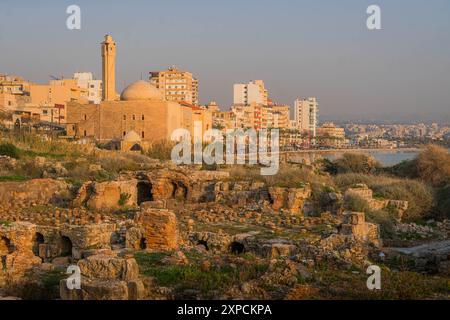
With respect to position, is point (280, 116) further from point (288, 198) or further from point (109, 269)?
point (109, 269)

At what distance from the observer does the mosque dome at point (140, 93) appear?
47.2 metres

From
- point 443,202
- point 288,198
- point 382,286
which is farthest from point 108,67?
point 382,286

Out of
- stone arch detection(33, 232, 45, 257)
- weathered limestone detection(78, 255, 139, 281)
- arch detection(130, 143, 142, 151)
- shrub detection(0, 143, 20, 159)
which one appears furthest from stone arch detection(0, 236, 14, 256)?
arch detection(130, 143, 142, 151)

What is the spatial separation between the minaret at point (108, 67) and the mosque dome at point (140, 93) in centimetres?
368

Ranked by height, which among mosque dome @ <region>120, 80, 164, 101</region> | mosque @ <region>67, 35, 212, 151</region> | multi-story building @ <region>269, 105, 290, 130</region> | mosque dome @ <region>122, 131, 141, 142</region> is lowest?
mosque dome @ <region>122, 131, 141, 142</region>

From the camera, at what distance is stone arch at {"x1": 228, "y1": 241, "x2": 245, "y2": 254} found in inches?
434

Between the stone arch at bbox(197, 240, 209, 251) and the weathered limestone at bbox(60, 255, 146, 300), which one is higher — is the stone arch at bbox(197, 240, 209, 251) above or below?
below

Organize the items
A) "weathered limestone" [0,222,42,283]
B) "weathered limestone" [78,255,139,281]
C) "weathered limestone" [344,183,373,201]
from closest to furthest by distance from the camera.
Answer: "weathered limestone" [78,255,139,281] < "weathered limestone" [0,222,42,283] < "weathered limestone" [344,183,373,201]

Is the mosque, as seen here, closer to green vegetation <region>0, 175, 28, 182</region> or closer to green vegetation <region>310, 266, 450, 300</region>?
green vegetation <region>0, 175, 28, 182</region>

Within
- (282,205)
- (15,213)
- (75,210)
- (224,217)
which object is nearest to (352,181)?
(282,205)

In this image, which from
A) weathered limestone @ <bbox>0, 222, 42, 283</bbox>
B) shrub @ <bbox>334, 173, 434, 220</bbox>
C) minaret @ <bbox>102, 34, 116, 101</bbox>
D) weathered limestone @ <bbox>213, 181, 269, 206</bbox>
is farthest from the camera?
minaret @ <bbox>102, 34, 116, 101</bbox>

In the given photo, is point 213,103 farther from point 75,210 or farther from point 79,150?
point 75,210

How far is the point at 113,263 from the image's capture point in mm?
7285
